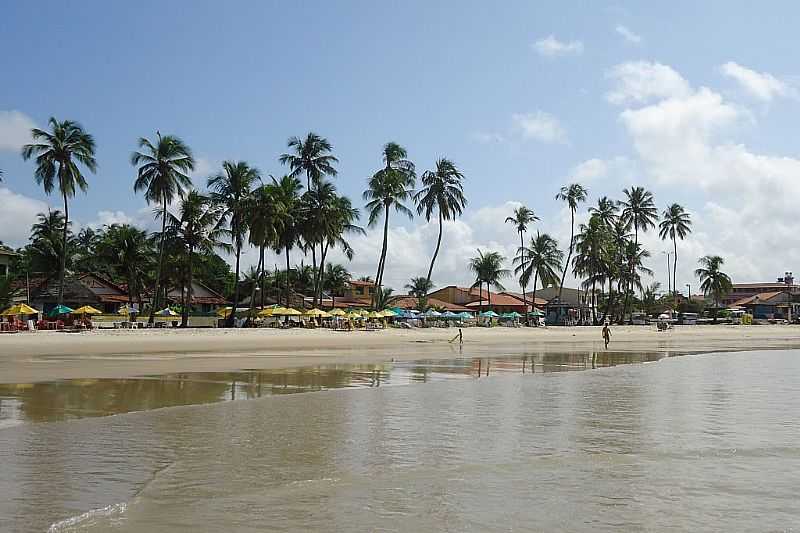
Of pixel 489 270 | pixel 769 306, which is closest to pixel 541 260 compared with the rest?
pixel 489 270

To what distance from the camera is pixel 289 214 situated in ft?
183

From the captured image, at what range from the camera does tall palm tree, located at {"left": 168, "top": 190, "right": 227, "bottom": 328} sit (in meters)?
52.0

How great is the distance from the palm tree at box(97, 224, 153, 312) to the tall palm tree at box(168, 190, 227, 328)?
8821mm

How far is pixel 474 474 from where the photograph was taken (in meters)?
8.73

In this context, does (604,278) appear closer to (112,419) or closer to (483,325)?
(483,325)

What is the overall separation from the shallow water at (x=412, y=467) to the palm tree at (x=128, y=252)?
160ft

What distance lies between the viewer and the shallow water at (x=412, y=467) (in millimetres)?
6898

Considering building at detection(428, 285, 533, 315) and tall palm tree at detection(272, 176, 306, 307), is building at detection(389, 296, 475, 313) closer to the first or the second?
building at detection(428, 285, 533, 315)

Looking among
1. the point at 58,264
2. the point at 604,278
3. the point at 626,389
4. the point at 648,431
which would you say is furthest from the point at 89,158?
the point at 604,278

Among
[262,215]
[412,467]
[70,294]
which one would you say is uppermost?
[262,215]

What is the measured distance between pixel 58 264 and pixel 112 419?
4964cm

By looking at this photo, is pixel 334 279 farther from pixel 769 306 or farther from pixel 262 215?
pixel 769 306

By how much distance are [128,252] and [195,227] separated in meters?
11.4

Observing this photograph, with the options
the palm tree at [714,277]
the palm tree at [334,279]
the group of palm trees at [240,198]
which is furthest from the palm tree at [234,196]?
the palm tree at [714,277]
